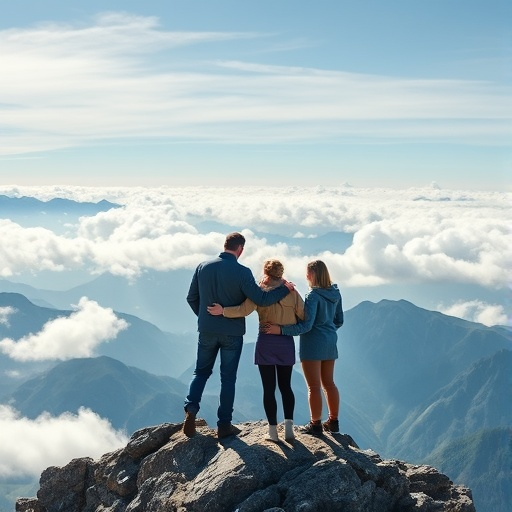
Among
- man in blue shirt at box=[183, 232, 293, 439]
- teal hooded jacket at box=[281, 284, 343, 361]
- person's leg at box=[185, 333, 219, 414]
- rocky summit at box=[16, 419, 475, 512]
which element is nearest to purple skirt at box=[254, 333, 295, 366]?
teal hooded jacket at box=[281, 284, 343, 361]

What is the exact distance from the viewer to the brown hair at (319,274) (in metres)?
18.6

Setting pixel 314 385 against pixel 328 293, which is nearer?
pixel 328 293

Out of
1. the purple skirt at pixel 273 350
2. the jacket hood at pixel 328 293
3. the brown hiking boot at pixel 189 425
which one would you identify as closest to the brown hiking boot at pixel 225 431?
the brown hiking boot at pixel 189 425

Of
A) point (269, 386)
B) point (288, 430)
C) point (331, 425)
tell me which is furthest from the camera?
point (331, 425)

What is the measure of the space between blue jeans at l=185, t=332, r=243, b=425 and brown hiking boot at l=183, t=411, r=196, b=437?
0.16 meters

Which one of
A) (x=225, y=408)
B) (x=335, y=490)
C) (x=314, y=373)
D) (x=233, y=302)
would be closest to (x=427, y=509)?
(x=335, y=490)

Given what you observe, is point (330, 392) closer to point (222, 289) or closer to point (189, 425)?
point (189, 425)

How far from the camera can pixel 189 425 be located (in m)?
20.1

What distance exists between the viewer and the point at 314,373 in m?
19.2

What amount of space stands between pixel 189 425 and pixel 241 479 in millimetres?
3652

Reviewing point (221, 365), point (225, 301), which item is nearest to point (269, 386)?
point (221, 365)

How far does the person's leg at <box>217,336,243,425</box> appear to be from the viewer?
19.0 metres

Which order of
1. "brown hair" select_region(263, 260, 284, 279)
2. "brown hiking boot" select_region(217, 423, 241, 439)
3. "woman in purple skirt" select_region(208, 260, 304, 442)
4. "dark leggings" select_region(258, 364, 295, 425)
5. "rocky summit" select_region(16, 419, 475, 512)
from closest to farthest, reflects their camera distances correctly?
1. "rocky summit" select_region(16, 419, 475, 512)
2. "brown hair" select_region(263, 260, 284, 279)
3. "woman in purple skirt" select_region(208, 260, 304, 442)
4. "dark leggings" select_region(258, 364, 295, 425)
5. "brown hiking boot" select_region(217, 423, 241, 439)

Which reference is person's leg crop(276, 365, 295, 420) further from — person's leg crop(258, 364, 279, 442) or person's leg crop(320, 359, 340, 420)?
person's leg crop(320, 359, 340, 420)
